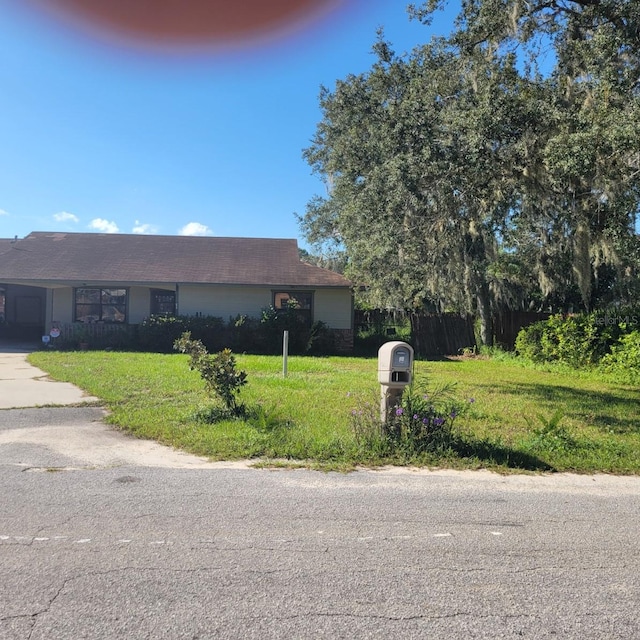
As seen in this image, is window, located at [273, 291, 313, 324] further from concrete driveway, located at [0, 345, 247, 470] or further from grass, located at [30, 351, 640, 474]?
concrete driveway, located at [0, 345, 247, 470]

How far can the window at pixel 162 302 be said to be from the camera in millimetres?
20141

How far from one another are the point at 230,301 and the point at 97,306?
5.03m

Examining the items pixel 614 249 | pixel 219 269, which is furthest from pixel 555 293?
pixel 219 269

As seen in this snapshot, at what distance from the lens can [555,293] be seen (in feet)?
82.2

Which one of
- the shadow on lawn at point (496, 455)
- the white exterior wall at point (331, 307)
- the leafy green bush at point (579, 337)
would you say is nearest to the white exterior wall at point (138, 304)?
the white exterior wall at point (331, 307)

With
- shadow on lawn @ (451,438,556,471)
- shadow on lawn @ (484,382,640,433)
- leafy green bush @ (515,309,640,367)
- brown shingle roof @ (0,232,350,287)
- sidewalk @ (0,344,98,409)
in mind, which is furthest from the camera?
brown shingle roof @ (0,232,350,287)

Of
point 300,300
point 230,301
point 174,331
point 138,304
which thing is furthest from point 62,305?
point 300,300

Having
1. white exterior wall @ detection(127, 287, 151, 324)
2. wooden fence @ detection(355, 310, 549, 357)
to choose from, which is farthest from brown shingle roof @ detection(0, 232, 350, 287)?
wooden fence @ detection(355, 310, 549, 357)

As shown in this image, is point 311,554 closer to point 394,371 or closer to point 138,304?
point 394,371

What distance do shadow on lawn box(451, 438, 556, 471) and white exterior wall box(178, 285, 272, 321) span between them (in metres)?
14.3

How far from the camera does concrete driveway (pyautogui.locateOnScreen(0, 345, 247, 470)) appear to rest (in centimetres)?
544

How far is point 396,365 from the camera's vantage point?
5852 millimetres

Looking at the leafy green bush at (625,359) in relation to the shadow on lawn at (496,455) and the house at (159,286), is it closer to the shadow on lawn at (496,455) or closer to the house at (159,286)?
the shadow on lawn at (496,455)

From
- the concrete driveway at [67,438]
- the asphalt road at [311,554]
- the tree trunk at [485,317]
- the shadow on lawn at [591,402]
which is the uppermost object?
the tree trunk at [485,317]
